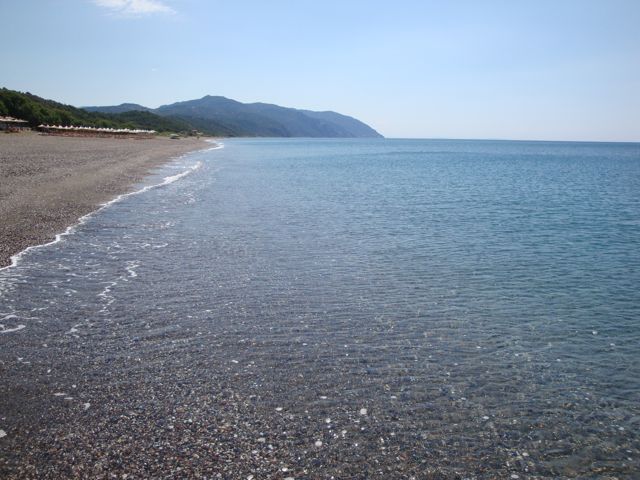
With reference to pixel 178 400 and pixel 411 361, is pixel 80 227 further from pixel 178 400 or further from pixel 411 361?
pixel 411 361

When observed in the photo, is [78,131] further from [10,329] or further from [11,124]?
[10,329]

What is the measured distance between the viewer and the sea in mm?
6949

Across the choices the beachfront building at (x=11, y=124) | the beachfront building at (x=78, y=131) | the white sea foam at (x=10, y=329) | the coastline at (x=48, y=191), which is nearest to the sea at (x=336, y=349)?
the white sea foam at (x=10, y=329)

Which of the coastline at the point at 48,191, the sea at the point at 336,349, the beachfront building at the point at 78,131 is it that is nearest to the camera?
the sea at the point at 336,349

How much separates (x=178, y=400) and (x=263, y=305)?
5052mm

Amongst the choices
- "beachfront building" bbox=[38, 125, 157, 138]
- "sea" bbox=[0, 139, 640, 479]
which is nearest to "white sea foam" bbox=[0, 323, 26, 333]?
"sea" bbox=[0, 139, 640, 479]

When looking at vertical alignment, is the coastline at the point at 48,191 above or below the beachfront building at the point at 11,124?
below

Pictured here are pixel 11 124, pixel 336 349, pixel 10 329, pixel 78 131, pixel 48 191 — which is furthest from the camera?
pixel 78 131

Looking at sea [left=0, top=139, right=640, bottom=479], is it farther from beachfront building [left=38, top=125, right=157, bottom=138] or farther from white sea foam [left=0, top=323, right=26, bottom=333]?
beachfront building [left=38, top=125, right=157, bottom=138]

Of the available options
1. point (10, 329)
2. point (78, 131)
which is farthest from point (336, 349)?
point (78, 131)

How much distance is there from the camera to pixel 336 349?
10180 mm

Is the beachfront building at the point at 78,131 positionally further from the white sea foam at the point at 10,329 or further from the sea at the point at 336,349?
the white sea foam at the point at 10,329

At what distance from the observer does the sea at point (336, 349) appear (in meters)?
6.95

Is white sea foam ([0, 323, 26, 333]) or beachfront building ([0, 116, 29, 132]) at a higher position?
beachfront building ([0, 116, 29, 132])
